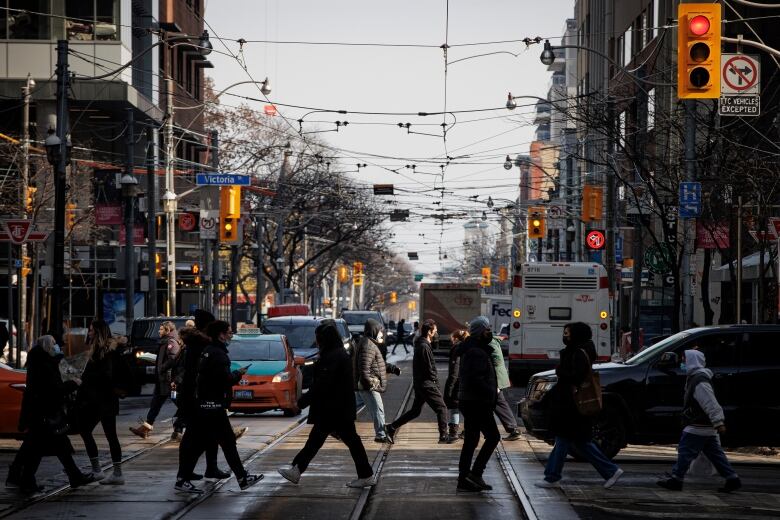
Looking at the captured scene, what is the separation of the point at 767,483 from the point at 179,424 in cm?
748

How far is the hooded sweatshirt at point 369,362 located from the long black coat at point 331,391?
528 cm

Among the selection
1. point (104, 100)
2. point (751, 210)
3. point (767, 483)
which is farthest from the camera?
point (104, 100)

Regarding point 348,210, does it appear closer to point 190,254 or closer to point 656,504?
point 190,254

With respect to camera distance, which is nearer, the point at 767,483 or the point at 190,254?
the point at 767,483

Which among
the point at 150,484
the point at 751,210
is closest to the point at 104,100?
the point at 751,210

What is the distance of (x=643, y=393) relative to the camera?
17250 mm

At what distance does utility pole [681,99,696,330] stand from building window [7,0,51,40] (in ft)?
117

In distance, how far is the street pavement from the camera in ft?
40.1

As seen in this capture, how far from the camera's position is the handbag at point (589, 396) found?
533 inches

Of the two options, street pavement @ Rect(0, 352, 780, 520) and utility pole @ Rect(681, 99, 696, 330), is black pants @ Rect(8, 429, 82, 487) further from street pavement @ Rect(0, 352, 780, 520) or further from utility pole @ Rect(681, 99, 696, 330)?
utility pole @ Rect(681, 99, 696, 330)

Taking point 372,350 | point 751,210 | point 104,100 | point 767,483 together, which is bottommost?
point 767,483

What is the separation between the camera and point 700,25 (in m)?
16.0

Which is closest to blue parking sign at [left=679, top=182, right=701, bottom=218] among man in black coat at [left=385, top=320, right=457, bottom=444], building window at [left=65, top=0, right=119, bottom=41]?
man in black coat at [left=385, top=320, right=457, bottom=444]

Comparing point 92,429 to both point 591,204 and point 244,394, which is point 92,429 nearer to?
point 244,394
